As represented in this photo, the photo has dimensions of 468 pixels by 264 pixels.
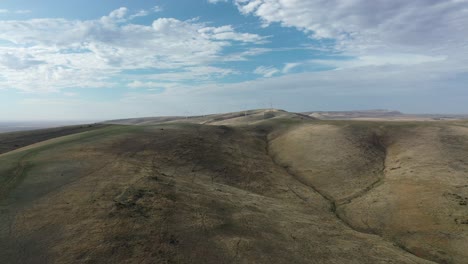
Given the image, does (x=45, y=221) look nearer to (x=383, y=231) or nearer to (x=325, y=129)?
(x=383, y=231)

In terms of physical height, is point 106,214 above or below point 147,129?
below

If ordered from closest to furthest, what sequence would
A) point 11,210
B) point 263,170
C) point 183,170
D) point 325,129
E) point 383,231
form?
point 11,210 < point 383,231 < point 183,170 < point 263,170 < point 325,129

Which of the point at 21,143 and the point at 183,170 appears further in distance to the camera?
the point at 21,143

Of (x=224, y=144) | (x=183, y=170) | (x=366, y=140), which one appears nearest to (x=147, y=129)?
(x=224, y=144)

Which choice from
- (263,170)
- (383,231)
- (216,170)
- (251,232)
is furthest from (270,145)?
(251,232)

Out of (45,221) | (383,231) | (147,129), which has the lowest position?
(383,231)

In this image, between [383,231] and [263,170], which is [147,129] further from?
[383,231]

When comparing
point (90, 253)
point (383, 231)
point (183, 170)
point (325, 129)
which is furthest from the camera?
point (325, 129)
